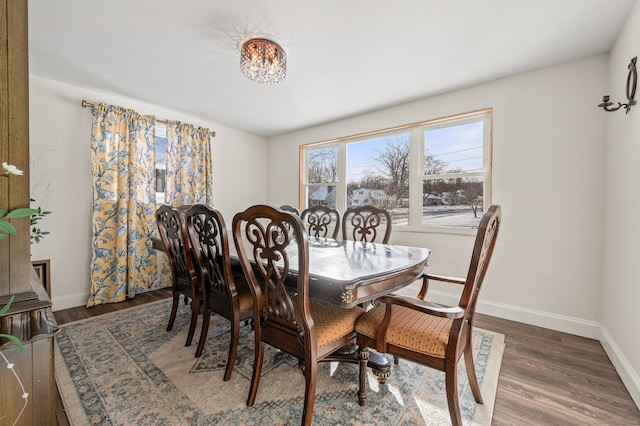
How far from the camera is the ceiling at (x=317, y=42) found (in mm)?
1711

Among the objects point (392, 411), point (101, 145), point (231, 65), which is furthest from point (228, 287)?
point (101, 145)

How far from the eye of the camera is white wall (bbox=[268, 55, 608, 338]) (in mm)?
Result: 2232

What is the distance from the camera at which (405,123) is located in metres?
3.26

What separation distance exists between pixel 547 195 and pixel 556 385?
5.12 feet

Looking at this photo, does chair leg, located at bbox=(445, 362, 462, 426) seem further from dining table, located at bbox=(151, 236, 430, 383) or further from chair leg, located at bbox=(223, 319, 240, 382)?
chair leg, located at bbox=(223, 319, 240, 382)

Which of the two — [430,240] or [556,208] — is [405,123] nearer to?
[430,240]

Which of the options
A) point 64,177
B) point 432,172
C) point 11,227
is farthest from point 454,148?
point 64,177

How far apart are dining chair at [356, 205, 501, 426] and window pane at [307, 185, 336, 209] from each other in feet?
9.07

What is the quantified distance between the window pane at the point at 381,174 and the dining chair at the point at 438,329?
6.70ft

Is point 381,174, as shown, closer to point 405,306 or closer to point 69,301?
point 405,306

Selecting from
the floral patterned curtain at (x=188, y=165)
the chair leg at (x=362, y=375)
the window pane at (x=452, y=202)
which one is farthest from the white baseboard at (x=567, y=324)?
the floral patterned curtain at (x=188, y=165)

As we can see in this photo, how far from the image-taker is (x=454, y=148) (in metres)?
3.00

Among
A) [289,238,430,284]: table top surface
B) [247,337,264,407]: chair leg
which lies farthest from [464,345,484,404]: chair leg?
[247,337,264,407]: chair leg

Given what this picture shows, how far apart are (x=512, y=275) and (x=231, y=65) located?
130 inches
